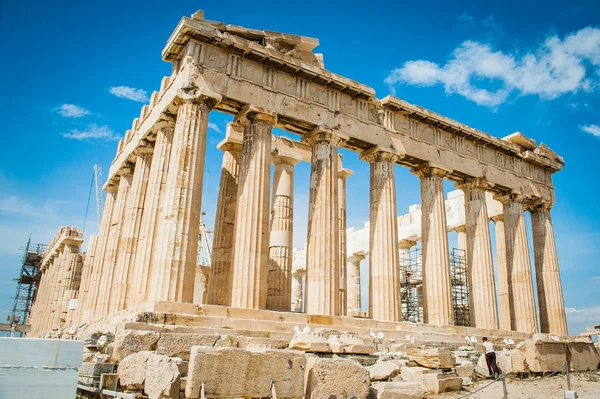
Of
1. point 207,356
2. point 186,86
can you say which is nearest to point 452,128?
point 186,86

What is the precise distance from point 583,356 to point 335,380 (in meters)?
11.9

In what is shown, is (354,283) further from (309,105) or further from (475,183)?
(309,105)

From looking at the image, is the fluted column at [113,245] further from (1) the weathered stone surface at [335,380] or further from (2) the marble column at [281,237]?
(1) the weathered stone surface at [335,380]

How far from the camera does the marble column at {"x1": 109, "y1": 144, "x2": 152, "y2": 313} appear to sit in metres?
21.5

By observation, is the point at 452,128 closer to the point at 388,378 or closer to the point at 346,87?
the point at 346,87

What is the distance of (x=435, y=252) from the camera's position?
938 inches

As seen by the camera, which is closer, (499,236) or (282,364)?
(282,364)

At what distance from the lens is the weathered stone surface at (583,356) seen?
55.2 ft

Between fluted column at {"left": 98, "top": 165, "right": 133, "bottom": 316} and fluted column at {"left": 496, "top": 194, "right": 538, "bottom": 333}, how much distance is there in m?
20.0

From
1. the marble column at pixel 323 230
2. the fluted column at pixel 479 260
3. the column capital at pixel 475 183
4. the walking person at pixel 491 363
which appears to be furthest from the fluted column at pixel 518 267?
the walking person at pixel 491 363

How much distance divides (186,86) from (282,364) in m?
12.1

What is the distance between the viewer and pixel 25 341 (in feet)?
21.4

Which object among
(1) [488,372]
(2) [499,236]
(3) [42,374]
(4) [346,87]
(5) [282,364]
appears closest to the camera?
(3) [42,374]

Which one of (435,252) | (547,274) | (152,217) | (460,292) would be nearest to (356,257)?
(460,292)
